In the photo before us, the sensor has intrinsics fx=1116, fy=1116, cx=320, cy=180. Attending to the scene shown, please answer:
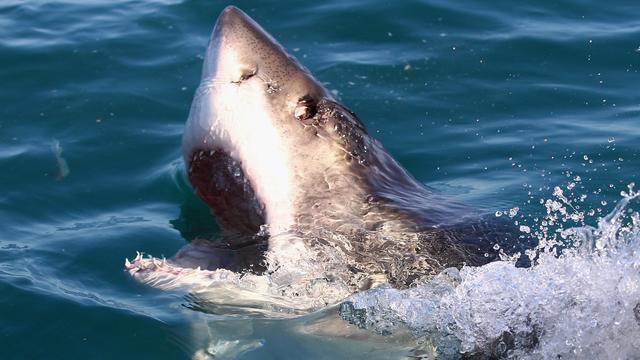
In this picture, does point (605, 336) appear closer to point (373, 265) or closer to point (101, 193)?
point (373, 265)

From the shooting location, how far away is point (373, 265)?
156 inches

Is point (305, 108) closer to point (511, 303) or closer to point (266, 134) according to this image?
point (266, 134)

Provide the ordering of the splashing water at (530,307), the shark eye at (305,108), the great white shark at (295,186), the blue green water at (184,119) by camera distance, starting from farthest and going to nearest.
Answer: the blue green water at (184,119) < the shark eye at (305,108) < the great white shark at (295,186) < the splashing water at (530,307)

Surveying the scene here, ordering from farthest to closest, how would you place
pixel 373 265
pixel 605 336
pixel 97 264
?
pixel 97 264 → pixel 373 265 → pixel 605 336

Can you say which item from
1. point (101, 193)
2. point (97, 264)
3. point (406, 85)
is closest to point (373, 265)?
point (97, 264)

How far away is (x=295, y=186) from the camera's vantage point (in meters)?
4.20

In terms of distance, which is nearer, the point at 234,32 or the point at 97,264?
the point at 234,32

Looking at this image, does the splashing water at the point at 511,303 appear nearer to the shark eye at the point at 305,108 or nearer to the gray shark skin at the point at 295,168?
the gray shark skin at the point at 295,168

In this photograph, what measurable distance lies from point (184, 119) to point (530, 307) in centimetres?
368

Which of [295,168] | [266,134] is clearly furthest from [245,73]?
[295,168]

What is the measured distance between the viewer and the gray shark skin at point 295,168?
13.4 ft

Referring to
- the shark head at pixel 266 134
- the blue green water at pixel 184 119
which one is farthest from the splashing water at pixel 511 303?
the shark head at pixel 266 134

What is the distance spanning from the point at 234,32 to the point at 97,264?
1389 millimetres

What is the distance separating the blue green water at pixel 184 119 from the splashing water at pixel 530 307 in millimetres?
385
